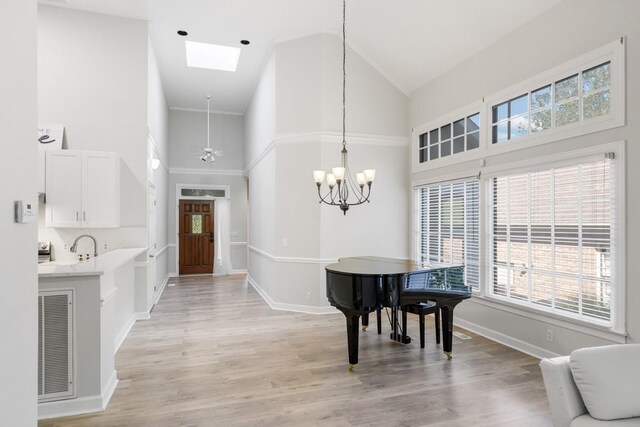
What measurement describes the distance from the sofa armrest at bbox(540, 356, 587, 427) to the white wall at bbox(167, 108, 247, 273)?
8576 millimetres

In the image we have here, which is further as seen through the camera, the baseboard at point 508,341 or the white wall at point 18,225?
the baseboard at point 508,341

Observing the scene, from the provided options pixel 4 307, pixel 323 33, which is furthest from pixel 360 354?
pixel 323 33

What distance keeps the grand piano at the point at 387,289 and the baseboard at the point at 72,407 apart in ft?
6.82

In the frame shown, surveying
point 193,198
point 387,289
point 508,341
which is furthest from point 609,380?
point 193,198

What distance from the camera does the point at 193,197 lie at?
9.46 metres

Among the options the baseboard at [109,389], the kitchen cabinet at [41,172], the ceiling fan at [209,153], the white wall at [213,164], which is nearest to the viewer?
the baseboard at [109,389]

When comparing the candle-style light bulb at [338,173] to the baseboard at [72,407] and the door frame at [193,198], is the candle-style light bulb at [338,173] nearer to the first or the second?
the baseboard at [72,407]

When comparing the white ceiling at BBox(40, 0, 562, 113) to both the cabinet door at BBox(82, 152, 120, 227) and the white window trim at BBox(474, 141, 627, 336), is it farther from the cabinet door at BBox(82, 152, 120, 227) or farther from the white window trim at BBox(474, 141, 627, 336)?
the cabinet door at BBox(82, 152, 120, 227)

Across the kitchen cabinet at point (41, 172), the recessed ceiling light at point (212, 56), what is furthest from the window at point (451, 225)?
the kitchen cabinet at point (41, 172)

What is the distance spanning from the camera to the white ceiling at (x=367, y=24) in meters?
4.31

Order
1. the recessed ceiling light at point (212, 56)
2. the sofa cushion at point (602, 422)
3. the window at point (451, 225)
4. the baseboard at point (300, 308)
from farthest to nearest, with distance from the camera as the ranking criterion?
the recessed ceiling light at point (212, 56) < the baseboard at point (300, 308) < the window at point (451, 225) < the sofa cushion at point (602, 422)

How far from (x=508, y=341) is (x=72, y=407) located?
428 cm

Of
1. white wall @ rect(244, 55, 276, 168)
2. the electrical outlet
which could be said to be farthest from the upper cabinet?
the electrical outlet

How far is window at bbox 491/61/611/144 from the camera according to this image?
10.9 ft
